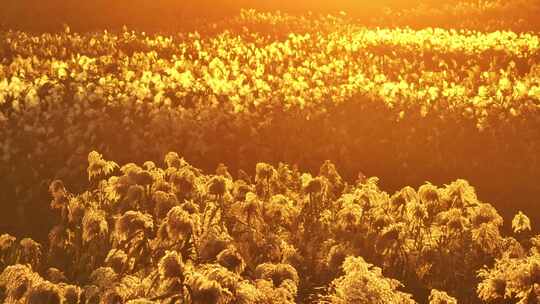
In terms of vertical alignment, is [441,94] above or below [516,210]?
above

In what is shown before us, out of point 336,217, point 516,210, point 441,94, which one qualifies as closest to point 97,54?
point 441,94

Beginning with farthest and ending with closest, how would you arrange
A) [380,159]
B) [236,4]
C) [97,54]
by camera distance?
[236,4]
[97,54]
[380,159]

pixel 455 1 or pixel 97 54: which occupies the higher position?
pixel 455 1

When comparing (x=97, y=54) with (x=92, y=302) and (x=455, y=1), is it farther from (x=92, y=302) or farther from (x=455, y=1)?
(x=455, y=1)

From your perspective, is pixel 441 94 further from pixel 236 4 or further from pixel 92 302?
pixel 236 4

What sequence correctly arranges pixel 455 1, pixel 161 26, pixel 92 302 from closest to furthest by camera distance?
pixel 92 302
pixel 161 26
pixel 455 1

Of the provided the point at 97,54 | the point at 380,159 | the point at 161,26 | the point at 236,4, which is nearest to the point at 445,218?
the point at 380,159

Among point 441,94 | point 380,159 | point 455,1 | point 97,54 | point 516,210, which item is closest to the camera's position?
point 516,210

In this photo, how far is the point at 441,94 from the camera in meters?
16.2

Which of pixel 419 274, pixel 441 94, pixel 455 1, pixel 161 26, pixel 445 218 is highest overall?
pixel 455 1

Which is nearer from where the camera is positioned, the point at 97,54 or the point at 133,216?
the point at 133,216

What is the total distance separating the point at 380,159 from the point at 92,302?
8583 mm

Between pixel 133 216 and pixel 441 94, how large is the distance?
11214mm

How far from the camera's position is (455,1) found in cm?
4534
